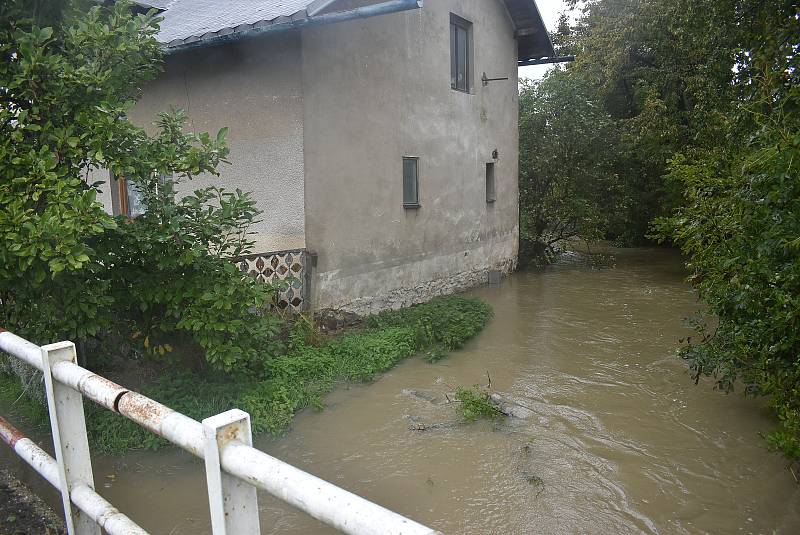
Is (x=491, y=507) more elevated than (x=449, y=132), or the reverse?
(x=449, y=132)

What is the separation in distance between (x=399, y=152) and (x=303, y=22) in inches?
134

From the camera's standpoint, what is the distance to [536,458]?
532cm

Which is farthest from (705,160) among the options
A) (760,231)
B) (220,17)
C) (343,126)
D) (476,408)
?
(220,17)

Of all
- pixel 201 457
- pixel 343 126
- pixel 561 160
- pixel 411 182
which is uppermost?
pixel 343 126

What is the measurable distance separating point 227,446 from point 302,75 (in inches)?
279

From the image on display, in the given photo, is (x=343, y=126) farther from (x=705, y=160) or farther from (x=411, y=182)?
(x=705, y=160)

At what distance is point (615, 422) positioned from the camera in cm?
617

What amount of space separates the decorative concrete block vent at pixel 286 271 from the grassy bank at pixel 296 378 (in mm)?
510

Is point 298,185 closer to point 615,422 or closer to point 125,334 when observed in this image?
point 125,334

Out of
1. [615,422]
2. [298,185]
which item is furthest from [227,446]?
[298,185]

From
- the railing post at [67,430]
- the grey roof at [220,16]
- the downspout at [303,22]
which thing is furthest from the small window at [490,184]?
the railing post at [67,430]

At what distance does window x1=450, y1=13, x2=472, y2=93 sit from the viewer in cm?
1211

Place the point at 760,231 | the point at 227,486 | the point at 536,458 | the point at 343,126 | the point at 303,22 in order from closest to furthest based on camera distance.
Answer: the point at 227,486, the point at 760,231, the point at 536,458, the point at 303,22, the point at 343,126

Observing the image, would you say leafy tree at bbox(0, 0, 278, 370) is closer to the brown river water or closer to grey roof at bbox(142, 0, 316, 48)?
the brown river water
